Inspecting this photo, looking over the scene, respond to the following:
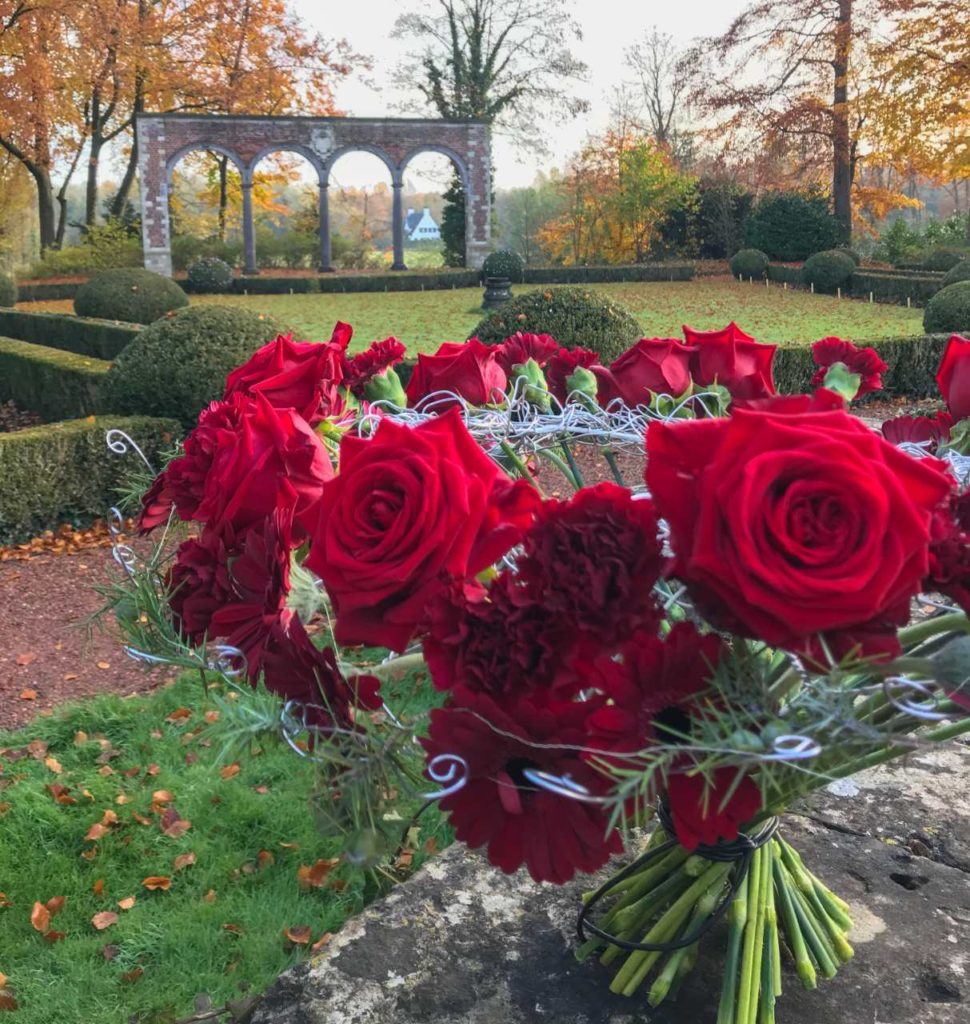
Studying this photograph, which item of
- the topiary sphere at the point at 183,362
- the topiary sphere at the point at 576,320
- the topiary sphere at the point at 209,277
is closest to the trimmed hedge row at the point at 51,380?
the topiary sphere at the point at 183,362

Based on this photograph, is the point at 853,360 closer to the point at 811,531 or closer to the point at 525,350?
the point at 525,350

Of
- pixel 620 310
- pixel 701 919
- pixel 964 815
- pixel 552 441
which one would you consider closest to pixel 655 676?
pixel 701 919

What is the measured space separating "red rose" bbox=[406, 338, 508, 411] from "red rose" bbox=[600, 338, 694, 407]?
0.13 m

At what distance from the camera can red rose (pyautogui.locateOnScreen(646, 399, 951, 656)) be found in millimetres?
520

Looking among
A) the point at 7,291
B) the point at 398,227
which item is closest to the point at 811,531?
the point at 7,291

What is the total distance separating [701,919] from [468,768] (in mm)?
358

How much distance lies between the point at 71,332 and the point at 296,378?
12411 mm

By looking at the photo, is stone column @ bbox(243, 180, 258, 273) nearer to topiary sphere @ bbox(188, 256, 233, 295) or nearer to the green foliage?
topiary sphere @ bbox(188, 256, 233, 295)

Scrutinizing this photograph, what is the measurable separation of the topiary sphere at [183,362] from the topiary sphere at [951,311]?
8344 mm

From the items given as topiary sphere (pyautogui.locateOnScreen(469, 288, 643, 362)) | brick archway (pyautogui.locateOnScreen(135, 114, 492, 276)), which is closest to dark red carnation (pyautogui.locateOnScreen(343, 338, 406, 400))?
topiary sphere (pyautogui.locateOnScreen(469, 288, 643, 362))

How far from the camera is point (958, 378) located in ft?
3.04

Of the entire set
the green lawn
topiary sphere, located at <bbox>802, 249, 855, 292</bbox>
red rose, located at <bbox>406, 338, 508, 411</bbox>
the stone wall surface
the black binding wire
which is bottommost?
the green lawn

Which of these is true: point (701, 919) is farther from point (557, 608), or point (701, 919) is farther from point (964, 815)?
point (964, 815)

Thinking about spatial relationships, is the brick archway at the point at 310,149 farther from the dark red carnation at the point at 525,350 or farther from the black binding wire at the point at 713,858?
the black binding wire at the point at 713,858
